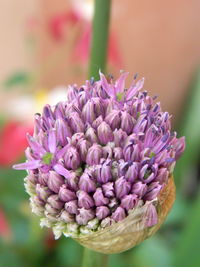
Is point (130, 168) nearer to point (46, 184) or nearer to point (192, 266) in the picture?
point (46, 184)

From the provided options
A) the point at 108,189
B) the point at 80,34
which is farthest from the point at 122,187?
the point at 80,34

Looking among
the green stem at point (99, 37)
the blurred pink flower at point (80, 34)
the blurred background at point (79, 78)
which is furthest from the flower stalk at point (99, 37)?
the blurred pink flower at point (80, 34)

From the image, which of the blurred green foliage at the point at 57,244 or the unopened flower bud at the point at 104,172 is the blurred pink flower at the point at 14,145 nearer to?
the blurred green foliage at the point at 57,244

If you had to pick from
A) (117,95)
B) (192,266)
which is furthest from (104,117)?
(192,266)

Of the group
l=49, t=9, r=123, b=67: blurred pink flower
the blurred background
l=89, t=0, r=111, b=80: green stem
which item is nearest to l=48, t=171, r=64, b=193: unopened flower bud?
l=89, t=0, r=111, b=80: green stem

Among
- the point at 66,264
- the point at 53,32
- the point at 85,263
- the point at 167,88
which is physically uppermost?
the point at 167,88

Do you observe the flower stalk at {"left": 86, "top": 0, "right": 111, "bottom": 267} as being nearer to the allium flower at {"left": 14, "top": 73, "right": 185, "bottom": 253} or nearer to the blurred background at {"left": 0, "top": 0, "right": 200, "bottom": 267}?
the allium flower at {"left": 14, "top": 73, "right": 185, "bottom": 253}

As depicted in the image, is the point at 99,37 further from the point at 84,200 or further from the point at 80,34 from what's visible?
the point at 80,34
